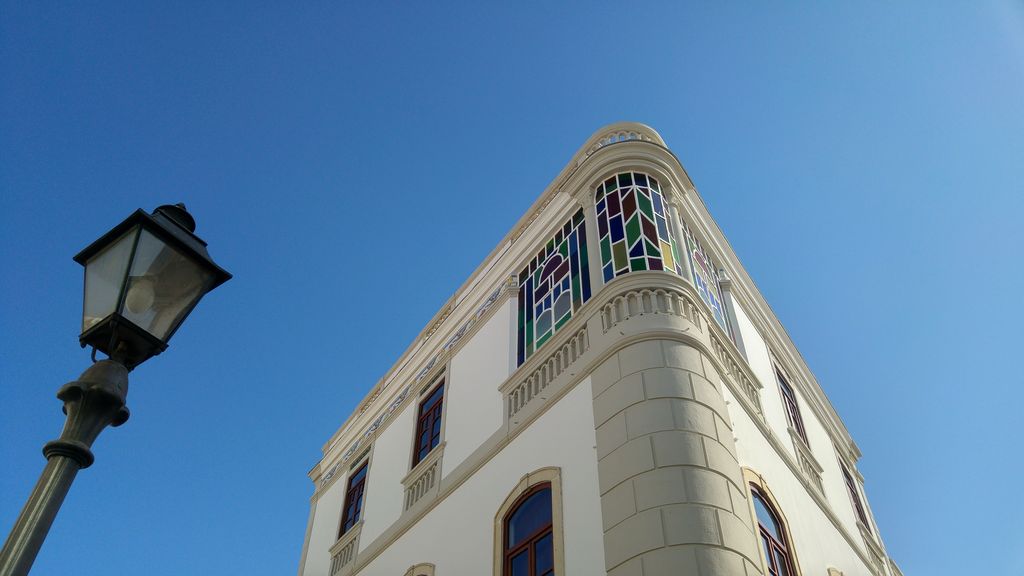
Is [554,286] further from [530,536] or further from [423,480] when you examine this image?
[530,536]

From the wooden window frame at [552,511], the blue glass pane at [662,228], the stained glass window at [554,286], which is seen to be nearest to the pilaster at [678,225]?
the blue glass pane at [662,228]

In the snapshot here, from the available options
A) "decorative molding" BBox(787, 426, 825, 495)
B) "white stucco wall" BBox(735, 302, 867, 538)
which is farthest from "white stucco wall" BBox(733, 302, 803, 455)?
"decorative molding" BBox(787, 426, 825, 495)

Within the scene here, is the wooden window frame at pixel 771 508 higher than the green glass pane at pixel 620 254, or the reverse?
the green glass pane at pixel 620 254

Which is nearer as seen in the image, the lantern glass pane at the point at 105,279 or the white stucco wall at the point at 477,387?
the lantern glass pane at the point at 105,279

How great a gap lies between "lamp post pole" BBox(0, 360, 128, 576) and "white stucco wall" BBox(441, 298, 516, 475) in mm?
7134

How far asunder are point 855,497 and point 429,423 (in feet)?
25.7

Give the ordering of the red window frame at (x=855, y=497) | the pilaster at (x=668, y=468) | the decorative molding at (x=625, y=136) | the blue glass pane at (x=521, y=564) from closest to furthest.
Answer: the pilaster at (x=668, y=468), the blue glass pane at (x=521, y=564), the decorative molding at (x=625, y=136), the red window frame at (x=855, y=497)

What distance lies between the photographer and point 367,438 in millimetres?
15047

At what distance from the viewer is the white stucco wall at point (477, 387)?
10.7m

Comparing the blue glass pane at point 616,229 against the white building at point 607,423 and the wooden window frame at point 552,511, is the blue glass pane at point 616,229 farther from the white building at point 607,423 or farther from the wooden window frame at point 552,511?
the wooden window frame at point 552,511

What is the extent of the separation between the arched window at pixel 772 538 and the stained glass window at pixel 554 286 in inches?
126

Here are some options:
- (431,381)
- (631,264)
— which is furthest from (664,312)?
(431,381)

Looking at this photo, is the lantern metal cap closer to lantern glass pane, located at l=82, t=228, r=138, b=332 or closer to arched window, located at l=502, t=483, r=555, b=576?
lantern glass pane, located at l=82, t=228, r=138, b=332

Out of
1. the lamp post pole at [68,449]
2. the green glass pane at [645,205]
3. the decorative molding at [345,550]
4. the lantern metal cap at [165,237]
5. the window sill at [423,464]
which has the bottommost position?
the lamp post pole at [68,449]
